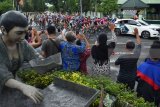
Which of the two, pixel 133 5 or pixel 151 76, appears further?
pixel 133 5

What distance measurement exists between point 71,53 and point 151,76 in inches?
75.0

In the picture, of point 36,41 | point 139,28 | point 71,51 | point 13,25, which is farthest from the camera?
point 139,28

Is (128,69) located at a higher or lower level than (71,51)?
lower

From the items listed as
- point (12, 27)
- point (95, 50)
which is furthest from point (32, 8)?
point (12, 27)

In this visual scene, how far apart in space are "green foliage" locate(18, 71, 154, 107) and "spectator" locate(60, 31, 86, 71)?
264 cm

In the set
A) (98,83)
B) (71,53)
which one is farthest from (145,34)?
(98,83)

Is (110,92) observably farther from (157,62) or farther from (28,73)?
(157,62)

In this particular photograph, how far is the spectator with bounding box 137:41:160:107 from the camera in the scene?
573cm

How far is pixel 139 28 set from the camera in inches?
1031

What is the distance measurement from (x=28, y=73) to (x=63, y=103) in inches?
67.8

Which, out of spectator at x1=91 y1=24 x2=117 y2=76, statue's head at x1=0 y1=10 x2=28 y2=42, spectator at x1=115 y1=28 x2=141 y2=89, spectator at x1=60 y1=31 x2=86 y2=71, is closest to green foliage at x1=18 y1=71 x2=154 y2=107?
statue's head at x1=0 y1=10 x2=28 y2=42

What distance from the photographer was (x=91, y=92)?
2646 millimetres

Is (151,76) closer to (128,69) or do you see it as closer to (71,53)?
(128,69)

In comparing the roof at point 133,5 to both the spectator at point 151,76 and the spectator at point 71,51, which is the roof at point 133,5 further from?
the spectator at point 151,76
